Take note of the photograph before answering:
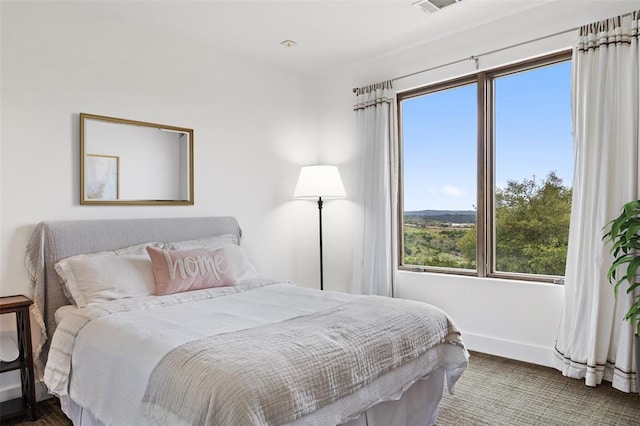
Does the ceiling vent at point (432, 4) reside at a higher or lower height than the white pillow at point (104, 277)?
higher

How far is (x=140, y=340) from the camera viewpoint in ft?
6.16

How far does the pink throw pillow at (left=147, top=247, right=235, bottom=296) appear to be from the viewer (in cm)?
277

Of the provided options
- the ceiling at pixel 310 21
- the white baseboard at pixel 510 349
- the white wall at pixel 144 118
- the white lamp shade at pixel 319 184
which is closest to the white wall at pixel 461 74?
the white baseboard at pixel 510 349

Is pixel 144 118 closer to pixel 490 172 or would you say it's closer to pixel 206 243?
pixel 206 243

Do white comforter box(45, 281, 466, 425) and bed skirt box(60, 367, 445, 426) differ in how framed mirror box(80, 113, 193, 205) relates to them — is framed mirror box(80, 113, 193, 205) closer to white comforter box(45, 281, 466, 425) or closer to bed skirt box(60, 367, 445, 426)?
white comforter box(45, 281, 466, 425)

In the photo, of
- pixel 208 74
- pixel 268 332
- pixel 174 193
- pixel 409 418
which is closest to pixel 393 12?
pixel 208 74

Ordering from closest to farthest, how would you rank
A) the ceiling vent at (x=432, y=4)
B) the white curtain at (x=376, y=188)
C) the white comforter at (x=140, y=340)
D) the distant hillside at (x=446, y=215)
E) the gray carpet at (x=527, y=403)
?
the white comforter at (x=140, y=340)
the gray carpet at (x=527, y=403)
the ceiling vent at (x=432, y=4)
the distant hillside at (x=446, y=215)
the white curtain at (x=376, y=188)

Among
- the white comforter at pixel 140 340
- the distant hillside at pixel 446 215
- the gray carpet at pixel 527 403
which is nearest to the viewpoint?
the white comforter at pixel 140 340

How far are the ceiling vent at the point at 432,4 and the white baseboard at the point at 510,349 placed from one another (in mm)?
2589

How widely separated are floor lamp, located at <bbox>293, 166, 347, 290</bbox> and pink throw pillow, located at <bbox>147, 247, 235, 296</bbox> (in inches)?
49.1

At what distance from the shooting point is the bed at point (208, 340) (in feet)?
5.02

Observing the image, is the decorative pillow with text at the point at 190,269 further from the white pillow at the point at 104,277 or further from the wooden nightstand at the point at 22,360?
the wooden nightstand at the point at 22,360

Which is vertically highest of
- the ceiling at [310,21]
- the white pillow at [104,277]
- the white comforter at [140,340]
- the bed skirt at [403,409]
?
the ceiling at [310,21]

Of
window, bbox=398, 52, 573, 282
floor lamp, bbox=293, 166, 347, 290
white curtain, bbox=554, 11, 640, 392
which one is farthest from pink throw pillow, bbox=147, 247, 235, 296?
white curtain, bbox=554, 11, 640, 392
